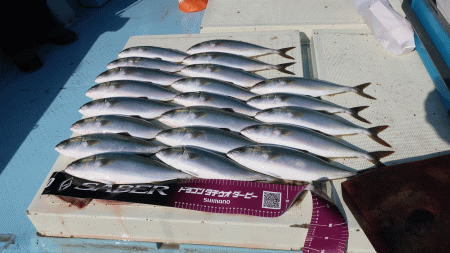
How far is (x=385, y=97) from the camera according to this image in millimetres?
2350

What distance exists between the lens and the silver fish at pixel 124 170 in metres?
1.88

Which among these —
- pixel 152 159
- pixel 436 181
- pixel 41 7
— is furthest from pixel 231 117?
pixel 41 7

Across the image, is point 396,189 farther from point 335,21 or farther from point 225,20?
point 225,20

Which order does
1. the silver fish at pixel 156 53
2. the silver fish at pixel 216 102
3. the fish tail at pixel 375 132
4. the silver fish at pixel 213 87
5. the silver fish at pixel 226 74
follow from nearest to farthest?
the fish tail at pixel 375 132 < the silver fish at pixel 216 102 < the silver fish at pixel 213 87 < the silver fish at pixel 226 74 < the silver fish at pixel 156 53

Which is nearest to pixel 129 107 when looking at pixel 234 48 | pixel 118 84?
pixel 118 84

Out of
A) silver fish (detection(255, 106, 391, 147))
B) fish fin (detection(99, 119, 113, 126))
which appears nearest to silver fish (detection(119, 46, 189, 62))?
fish fin (detection(99, 119, 113, 126))

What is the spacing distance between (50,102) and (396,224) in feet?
12.7

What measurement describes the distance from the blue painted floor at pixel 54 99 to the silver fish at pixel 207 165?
545mm

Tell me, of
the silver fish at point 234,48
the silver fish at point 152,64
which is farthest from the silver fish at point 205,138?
the silver fish at point 234,48

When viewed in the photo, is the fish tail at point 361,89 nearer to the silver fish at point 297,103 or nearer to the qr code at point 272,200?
the silver fish at point 297,103

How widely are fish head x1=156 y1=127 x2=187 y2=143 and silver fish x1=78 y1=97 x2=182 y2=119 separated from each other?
0.35 meters

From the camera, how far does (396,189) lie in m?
1.52

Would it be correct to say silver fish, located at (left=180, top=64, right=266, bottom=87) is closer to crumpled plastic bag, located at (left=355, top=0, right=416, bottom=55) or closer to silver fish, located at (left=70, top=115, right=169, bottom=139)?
silver fish, located at (left=70, top=115, right=169, bottom=139)

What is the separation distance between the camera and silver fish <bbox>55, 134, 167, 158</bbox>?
6.76 ft
